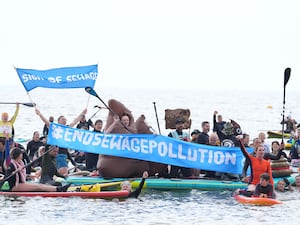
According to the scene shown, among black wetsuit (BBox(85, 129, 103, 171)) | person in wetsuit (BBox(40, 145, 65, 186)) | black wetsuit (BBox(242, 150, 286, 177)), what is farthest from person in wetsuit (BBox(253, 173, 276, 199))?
black wetsuit (BBox(85, 129, 103, 171))

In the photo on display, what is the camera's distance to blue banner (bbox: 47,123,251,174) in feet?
65.8

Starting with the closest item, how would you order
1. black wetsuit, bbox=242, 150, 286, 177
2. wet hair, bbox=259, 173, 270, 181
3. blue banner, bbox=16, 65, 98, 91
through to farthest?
wet hair, bbox=259, 173, 270, 181 < black wetsuit, bbox=242, 150, 286, 177 < blue banner, bbox=16, 65, 98, 91

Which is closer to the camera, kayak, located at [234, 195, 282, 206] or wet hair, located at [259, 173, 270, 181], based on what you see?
wet hair, located at [259, 173, 270, 181]

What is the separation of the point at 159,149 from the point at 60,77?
4.23m

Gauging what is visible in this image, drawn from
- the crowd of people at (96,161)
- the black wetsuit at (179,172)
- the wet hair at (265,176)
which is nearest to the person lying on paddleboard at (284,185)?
the crowd of people at (96,161)

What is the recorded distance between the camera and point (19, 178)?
61.3ft

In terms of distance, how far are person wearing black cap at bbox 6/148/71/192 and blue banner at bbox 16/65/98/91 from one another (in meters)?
4.20

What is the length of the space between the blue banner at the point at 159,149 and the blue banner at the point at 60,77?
9.73 feet

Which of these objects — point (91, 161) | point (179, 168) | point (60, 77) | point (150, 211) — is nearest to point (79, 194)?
point (150, 211)

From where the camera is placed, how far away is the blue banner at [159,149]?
65.8 feet

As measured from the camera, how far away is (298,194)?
809 inches

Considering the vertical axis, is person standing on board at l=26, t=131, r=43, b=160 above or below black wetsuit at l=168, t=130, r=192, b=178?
above

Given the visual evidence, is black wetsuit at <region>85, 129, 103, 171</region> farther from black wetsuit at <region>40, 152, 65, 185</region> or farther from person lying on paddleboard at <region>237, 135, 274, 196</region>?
person lying on paddleboard at <region>237, 135, 274, 196</region>

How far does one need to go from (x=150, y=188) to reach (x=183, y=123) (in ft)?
8.09
